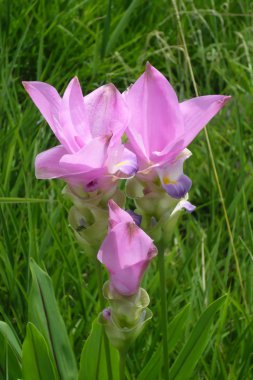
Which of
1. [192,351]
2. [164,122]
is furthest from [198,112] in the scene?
[192,351]

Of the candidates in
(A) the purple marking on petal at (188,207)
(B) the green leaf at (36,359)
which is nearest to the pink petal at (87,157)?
(A) the purple marking on petal at (188,207)

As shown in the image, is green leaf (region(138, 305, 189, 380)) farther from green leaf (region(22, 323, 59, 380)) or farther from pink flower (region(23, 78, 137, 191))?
pink flower (region(23, 78, 137, 191))

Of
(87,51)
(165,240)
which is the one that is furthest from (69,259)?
(87,51)

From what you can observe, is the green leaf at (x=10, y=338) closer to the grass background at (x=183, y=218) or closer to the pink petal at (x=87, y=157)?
the grass background at (x=183, y=218)

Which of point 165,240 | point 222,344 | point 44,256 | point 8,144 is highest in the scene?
point 165,240

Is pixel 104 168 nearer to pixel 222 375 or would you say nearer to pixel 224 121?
pixel 222 375

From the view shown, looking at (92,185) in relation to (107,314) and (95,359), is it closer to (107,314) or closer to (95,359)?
(107,314)
